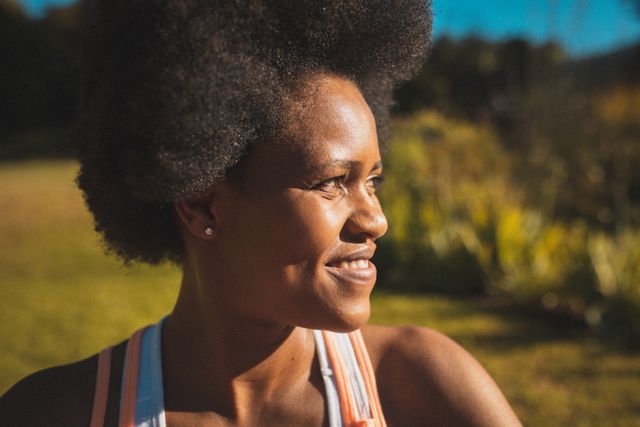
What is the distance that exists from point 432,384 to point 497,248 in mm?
5727

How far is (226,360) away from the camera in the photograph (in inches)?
75.8

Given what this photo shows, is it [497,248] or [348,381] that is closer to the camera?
[348,381]

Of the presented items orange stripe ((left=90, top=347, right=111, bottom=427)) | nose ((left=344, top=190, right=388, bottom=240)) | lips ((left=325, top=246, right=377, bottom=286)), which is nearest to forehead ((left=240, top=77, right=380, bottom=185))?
nose ((left=344, top=190, right=388, bottom=240))

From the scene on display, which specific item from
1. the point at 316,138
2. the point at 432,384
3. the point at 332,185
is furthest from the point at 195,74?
the point at 432,384

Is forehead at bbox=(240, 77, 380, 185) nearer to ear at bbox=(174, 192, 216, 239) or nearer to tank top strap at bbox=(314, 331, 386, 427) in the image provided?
ear at bbox=(174, 192, 216, 239)

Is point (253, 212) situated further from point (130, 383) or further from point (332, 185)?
point (130, 383)

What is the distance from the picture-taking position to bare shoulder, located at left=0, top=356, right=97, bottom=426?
1782 mm

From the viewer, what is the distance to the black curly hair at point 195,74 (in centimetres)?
161

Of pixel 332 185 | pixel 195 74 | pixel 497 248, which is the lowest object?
pixel 332 185

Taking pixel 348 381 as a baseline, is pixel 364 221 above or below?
above

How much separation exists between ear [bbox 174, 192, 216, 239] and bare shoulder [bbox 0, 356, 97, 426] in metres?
0.55

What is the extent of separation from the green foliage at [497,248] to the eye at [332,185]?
497cm

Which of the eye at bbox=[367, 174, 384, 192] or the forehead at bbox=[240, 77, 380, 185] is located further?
the eye at bbox=[367, 174, 384, 192]

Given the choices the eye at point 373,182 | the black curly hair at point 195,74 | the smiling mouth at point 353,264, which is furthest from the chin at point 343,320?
the black curly hair at point 195,74
